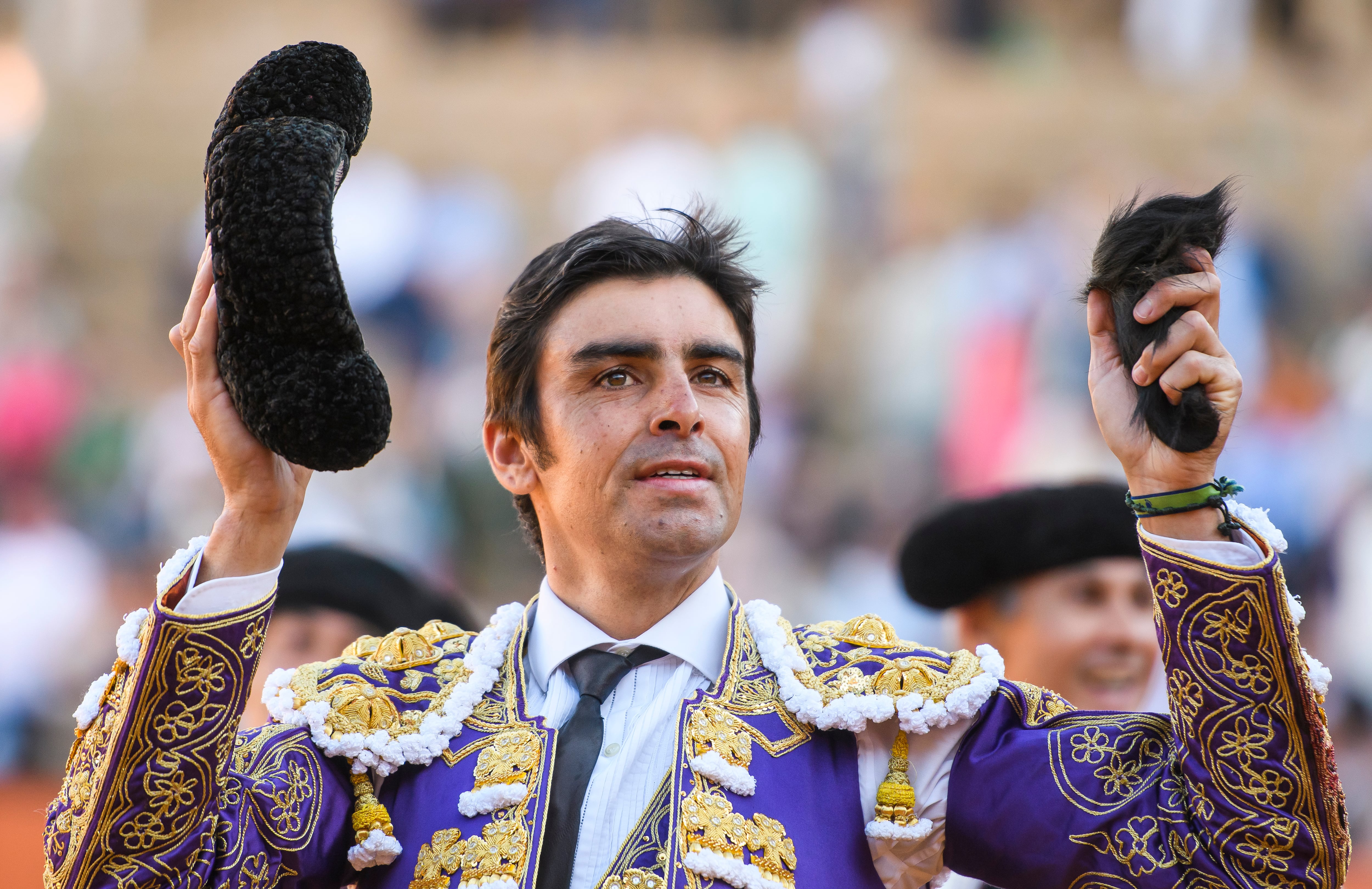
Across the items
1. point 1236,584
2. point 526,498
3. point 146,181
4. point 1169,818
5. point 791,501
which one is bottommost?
point 1169,818

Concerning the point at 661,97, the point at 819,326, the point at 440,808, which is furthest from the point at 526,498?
the point at 661,97

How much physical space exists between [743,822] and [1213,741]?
2.31ft

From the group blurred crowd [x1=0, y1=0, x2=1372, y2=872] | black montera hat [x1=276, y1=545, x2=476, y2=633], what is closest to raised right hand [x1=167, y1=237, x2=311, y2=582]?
black montera hat [x1=276, y1=545, x2=476, y2=633]

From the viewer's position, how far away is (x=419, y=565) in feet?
28.8

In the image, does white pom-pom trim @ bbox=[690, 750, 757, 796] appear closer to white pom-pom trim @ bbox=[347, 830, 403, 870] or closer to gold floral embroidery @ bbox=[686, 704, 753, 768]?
gold floral embroidery @ bbox=[686, 704, 753, 768]

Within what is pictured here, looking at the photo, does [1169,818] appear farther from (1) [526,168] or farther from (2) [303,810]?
(1) [526,168]

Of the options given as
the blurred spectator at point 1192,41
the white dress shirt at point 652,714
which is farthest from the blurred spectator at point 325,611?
the blurred spectator at point 1192,41

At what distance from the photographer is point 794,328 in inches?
455

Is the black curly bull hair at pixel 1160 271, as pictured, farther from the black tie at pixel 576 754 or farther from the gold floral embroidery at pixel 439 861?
the gold floral embroidery at pixel 439 861

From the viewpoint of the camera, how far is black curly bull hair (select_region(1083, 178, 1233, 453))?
224 centimetres

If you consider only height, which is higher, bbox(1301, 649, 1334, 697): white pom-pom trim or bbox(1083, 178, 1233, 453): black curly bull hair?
bbox(1083, 178, 1233, 453): black curly bull hair

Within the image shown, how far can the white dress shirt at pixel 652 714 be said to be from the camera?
235 centimetres

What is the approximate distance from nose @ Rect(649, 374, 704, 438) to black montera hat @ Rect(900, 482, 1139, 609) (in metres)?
1.48

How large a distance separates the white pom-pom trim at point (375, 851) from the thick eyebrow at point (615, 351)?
2.80 ft
